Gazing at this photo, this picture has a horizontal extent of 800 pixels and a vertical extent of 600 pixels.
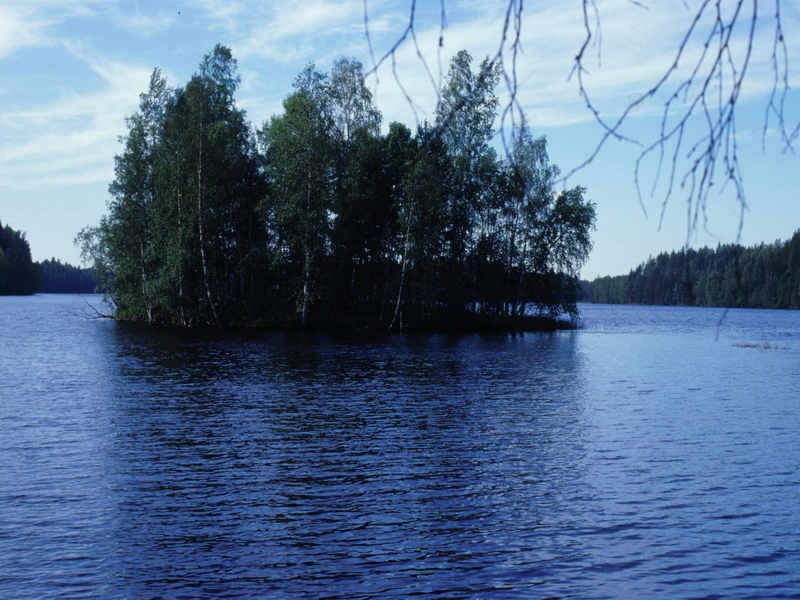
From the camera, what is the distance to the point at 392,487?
13.8 metres

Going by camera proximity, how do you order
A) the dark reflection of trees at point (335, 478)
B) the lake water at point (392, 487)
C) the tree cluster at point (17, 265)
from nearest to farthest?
the lake water at point (392, 487), the dark reflection of trees at point (335, 478), the tree cluster at point (17, 265)

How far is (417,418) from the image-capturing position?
2119cm

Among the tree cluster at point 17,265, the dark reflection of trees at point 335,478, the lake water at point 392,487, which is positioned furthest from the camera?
the tree cluster at point 17,265

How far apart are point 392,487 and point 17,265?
7153 inches

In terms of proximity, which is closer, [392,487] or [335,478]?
[392,487]

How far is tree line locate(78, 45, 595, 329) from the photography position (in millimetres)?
52969

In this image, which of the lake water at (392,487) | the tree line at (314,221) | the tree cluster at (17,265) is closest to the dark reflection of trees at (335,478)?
the lake water at (392,487)

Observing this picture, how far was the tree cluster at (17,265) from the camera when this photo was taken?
167750 millimetres

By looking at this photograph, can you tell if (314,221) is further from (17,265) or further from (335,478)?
(17,265)

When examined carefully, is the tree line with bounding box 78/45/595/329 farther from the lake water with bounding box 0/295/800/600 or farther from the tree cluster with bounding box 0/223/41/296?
the tree cluster with bounding box 0/223/41/296

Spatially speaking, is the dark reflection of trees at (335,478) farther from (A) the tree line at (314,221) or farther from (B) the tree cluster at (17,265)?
(B) the tree cluster at (17,265)

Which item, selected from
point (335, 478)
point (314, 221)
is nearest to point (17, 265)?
point (314, 221)

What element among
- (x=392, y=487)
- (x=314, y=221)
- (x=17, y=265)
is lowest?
(x=392, y=487)

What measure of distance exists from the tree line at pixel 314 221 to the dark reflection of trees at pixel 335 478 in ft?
80.3
